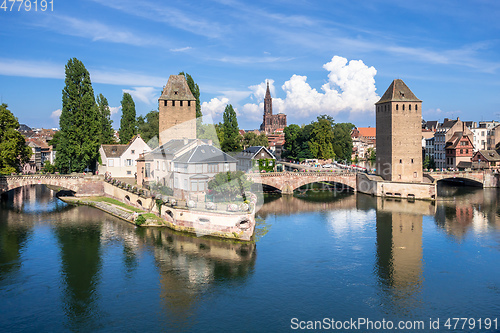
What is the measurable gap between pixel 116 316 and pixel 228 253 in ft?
40.6

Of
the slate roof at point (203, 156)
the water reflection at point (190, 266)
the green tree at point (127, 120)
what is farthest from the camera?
the green tree at point (127, 120)

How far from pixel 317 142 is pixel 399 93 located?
3183 cm

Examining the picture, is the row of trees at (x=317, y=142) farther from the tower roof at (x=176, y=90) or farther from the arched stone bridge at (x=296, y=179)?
the tower roof at (x=176, y=90)

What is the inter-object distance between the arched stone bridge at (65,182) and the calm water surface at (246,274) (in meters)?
9.57

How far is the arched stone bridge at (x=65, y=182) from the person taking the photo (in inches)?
2330

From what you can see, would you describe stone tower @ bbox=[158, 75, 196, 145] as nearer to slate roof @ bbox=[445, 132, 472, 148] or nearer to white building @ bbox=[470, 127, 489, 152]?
slate roof @ bbox=[445, 132, 472, 148]

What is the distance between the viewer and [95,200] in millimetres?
59281

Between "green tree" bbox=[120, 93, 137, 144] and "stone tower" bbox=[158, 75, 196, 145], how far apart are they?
19552 mm

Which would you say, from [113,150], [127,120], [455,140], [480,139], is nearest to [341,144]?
[455,140]

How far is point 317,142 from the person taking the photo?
96.1 meters

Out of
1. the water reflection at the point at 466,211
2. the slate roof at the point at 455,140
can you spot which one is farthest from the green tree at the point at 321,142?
the water reflection at the point at 466,211

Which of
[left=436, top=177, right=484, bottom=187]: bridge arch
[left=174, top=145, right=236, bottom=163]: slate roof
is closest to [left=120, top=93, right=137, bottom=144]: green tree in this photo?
[left=174, top=145, right=236, bottom=163]: slate roof

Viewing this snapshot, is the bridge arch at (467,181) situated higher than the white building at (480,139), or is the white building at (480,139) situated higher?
the white building at (480,139)

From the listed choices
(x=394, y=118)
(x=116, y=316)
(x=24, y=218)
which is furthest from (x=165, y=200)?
(x=394, y=118)
